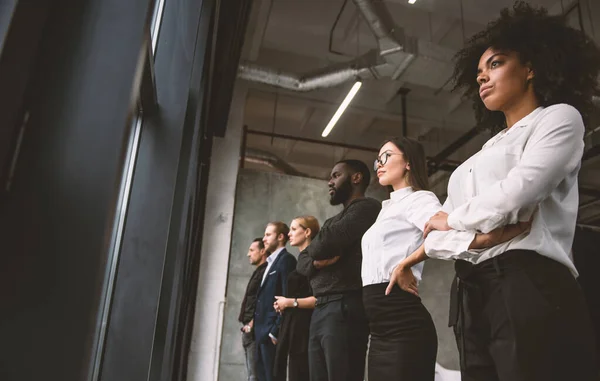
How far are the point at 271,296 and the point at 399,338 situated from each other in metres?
1.98

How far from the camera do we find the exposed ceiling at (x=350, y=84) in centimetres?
568

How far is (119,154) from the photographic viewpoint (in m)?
0.58

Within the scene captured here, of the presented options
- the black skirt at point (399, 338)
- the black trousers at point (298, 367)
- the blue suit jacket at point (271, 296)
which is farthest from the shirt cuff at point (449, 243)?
the blue suit jacket at point (271, 296)

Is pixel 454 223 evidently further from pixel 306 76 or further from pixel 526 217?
pixel 306 76

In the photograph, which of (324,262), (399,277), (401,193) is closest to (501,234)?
(399,277)

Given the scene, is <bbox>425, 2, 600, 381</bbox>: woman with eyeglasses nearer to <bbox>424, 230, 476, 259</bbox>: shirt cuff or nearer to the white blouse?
<bbox>424, 230, 476, 259</bbox>: shirt cuff

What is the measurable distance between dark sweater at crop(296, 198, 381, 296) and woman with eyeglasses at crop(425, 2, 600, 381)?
835 mm

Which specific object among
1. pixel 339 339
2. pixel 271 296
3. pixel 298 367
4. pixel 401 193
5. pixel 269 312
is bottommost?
pixel 298 367

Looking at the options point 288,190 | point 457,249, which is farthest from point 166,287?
point 288,190

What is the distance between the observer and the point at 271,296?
3.50m

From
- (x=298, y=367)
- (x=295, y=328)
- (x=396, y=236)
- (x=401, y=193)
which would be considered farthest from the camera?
(x=295, y=328)

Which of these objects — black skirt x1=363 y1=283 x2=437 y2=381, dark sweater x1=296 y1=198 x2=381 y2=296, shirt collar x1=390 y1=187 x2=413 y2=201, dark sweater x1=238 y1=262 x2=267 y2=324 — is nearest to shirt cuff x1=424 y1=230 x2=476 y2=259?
black skirt x1=363 y1=283 x2=437 y2=381

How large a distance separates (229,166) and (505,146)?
4922 mm

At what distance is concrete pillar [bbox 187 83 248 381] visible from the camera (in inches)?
197
